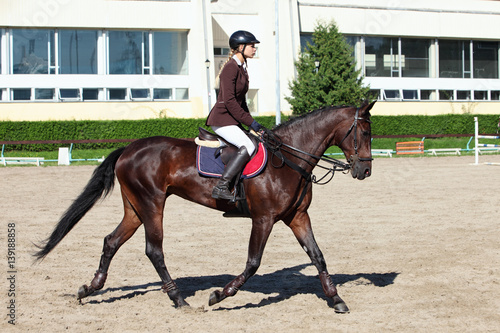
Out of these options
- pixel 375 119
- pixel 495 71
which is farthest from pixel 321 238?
pixel 495 71

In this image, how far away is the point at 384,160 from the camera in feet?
91.2

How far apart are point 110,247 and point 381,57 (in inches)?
1531

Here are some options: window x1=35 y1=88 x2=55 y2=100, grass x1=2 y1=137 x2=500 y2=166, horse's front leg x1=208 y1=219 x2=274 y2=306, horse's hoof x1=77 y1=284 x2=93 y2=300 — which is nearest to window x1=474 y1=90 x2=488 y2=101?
grass x1=2 y1=137 x2=500 y2=166

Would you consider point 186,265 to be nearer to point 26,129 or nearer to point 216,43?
point 26,129

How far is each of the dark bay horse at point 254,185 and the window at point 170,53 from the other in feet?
103

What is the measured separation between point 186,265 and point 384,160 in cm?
2082

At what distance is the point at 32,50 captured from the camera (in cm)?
3531

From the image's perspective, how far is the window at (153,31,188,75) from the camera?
37.3 metres

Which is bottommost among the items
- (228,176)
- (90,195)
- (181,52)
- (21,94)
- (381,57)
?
(90,195)

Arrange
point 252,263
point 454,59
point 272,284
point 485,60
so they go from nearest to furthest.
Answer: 1. point 252,263
2. point 272,284
3. point 454,59
4. point 485,60

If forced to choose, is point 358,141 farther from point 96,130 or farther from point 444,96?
point 444,96

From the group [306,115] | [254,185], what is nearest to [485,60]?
[306,115]

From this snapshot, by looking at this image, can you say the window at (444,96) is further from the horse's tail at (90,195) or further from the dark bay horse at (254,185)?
the horse's tail at (90,195)

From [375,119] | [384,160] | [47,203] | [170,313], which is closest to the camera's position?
[170,313]
